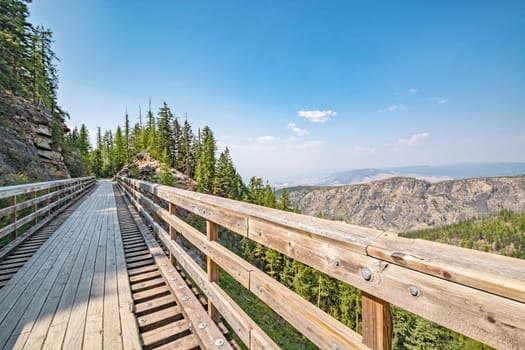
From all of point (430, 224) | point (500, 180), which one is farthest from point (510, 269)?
point (500, 180)

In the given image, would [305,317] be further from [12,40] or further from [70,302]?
[12,40]

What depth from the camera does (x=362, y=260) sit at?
3.10 ft

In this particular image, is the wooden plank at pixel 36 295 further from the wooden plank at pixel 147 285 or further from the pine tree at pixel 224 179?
the pine tree at pixel 224 179

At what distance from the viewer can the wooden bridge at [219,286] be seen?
689 millimetres

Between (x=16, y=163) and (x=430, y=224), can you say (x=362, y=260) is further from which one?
(x=430, y=224)

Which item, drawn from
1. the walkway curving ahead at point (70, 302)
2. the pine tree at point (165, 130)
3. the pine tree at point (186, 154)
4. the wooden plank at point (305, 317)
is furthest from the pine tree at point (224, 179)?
the wooden plank at point (305, 317)

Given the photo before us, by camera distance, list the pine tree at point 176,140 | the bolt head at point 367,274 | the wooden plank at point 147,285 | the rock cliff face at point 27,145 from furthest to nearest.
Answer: the pine tree at point 176,140 → the rock cliff face at point 27,145 → the wooden plank at point 147,285 → the bolt head at point 367,274

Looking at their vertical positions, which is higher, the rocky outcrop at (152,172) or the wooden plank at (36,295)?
the rocky outcrop at (152,172)

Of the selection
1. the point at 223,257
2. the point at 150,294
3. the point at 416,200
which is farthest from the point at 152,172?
the point at 416,200

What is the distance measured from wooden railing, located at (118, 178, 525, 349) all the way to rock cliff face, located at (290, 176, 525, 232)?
541 feet

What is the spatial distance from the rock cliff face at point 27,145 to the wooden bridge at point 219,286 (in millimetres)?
7733

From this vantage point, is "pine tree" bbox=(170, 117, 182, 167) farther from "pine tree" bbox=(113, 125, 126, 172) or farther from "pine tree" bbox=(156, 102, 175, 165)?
"pine tree" bbox=(113, 125, 126, 172)

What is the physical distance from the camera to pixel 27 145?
1398cm

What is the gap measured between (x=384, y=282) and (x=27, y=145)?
19.9 m
